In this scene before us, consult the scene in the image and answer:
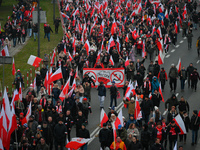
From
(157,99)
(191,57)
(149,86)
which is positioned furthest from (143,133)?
(191,57)

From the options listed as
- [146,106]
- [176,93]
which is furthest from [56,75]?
[176,93]

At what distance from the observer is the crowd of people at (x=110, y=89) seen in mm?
16250

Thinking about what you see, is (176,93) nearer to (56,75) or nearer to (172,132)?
(56,75)

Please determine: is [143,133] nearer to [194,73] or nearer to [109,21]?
[194,73]

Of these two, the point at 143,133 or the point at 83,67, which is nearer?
the point at 143,133

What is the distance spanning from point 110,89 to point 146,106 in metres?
2.98

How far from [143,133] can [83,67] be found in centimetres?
992

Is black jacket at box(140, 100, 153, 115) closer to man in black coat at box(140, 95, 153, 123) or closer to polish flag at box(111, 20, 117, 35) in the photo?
man in black coat at box(140, 95, 153, 123)

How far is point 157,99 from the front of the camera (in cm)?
2036

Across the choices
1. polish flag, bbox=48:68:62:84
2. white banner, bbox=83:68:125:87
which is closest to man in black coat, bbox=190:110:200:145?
polish flag, bbox=48:68:62:84

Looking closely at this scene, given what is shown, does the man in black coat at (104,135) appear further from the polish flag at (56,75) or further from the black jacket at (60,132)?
the polish flag at (56,75)

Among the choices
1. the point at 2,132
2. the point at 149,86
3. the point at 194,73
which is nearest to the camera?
the point at 2,132

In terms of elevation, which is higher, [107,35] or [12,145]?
[107,35]

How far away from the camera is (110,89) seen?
21641 millimetres
